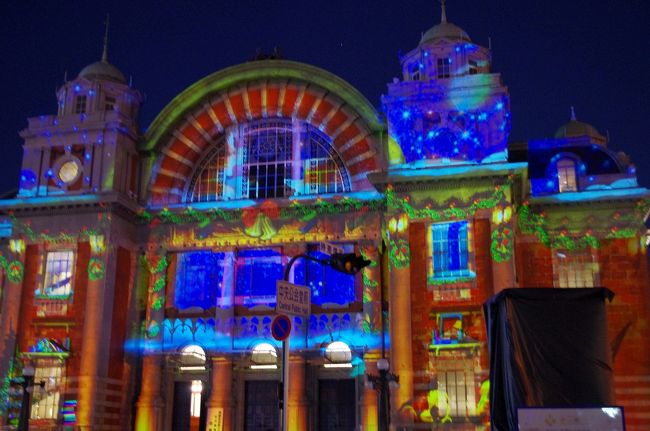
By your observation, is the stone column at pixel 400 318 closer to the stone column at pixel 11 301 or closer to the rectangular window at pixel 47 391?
the rectangular window at pixel 47 391

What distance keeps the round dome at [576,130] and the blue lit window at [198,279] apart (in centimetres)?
1679

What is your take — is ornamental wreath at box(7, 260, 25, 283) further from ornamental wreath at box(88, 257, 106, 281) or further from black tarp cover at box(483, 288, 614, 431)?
black tarp cover at box(483, 288, 614, 431)

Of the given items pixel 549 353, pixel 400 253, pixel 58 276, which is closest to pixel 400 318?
pixel 400 253

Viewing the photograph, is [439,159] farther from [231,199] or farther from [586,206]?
[231,199]

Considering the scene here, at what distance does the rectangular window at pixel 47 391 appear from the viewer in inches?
1167

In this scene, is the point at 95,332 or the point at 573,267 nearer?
the point at 95,332

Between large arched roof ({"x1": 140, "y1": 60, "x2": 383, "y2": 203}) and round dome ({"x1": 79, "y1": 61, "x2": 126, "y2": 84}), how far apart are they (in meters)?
3.03

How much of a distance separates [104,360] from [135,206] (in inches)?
254

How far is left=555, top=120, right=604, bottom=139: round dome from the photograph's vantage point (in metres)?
35.7

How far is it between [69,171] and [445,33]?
16.7 meters

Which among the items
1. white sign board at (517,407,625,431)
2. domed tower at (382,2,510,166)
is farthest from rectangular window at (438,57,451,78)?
white sign board at (517,407,625,431)

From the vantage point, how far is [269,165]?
32875mm

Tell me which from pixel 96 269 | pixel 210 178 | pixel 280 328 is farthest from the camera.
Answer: pixel 210 178

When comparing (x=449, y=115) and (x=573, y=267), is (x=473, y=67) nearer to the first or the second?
(x=449, y=115)
